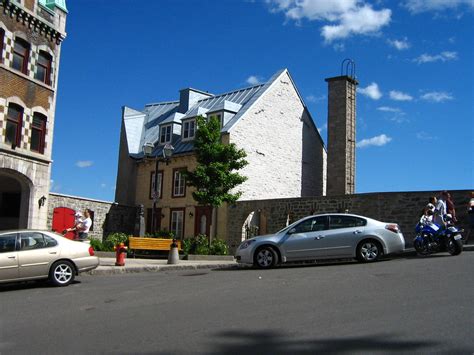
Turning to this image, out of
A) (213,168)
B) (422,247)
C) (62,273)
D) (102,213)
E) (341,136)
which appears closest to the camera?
(62,273)

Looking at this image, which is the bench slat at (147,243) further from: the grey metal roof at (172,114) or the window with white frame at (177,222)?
the grey metal roof at (172,114)

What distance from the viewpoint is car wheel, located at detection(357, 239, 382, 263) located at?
47.4 ft

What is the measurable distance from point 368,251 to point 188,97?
26.6 m

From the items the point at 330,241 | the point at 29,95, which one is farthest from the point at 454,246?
the point at 29,95

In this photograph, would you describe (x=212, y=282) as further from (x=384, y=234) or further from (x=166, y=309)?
(x=384, y=234)

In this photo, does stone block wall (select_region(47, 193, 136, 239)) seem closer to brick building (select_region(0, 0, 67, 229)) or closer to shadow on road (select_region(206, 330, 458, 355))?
brick building (select_region(0, 0, 67, 229))

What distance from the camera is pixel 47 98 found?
2411cm

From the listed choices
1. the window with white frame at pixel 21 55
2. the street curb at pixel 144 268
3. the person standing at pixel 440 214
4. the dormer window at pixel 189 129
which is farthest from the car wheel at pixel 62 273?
the dormer window at pixel 189 129

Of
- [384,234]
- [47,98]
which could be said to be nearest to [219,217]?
[47,98]

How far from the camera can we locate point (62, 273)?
1239 cm

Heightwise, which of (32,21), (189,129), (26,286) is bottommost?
(26,286)

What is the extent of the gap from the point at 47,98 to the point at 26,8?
3904 mm

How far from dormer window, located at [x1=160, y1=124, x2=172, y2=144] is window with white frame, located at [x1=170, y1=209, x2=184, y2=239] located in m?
5.51

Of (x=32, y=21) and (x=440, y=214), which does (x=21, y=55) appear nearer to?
(x=32, y=21)
